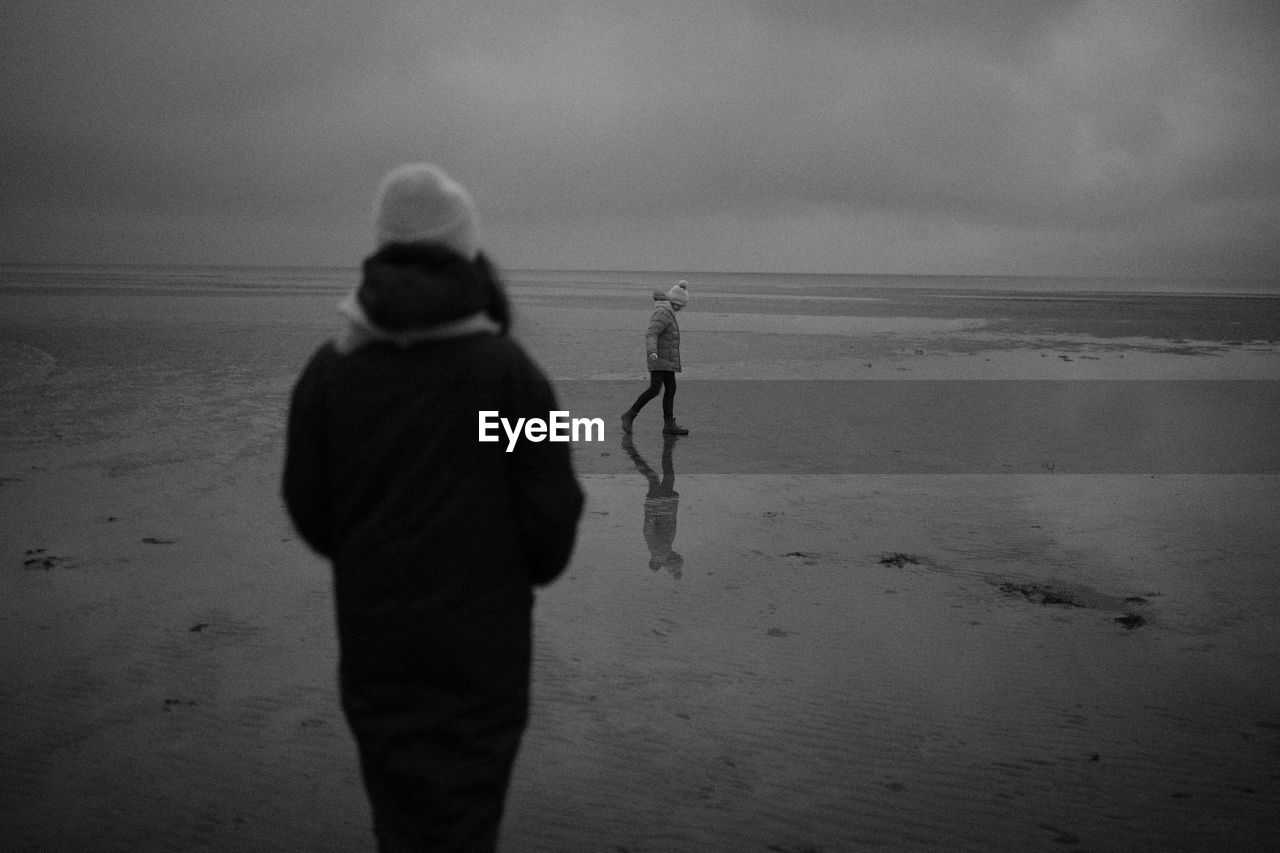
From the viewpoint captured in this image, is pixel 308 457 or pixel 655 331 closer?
pixel 308 457

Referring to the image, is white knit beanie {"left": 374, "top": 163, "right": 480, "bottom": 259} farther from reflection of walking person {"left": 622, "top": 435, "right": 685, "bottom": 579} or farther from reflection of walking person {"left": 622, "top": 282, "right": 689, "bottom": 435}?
reflection of walking person {"left": 622, "top": 282, "right": 689, "bottom": 435}

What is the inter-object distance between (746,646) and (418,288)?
12.7 feet

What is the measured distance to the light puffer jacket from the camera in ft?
37.7

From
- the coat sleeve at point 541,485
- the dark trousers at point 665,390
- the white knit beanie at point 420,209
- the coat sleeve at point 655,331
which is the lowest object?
the dark trousers at point 665,390

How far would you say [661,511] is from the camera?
834 centimetres

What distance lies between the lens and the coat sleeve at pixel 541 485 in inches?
88.7

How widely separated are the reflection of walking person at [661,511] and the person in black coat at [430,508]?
14.4 ft

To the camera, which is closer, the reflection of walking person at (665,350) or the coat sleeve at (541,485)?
the coat sleeve at (541,485)

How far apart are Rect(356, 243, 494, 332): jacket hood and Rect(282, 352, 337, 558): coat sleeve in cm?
27

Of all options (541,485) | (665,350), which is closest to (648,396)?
(665,350)

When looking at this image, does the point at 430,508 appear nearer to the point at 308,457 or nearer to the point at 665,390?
the point at 308,457

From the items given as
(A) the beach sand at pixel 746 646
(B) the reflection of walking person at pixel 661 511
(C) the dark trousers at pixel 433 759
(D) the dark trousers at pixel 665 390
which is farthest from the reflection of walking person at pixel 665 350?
(C) the dark trousers at pixel 433 759

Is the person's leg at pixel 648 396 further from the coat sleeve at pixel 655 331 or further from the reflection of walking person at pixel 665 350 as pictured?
the coat sleeve at pixel 655 331

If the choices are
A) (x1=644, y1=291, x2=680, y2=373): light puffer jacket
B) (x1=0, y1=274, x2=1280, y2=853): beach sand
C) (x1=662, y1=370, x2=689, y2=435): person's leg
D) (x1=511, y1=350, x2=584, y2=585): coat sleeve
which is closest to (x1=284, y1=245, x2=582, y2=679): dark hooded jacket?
(x1=511, y1=350, x2=584, y2=585): coat sleeve
